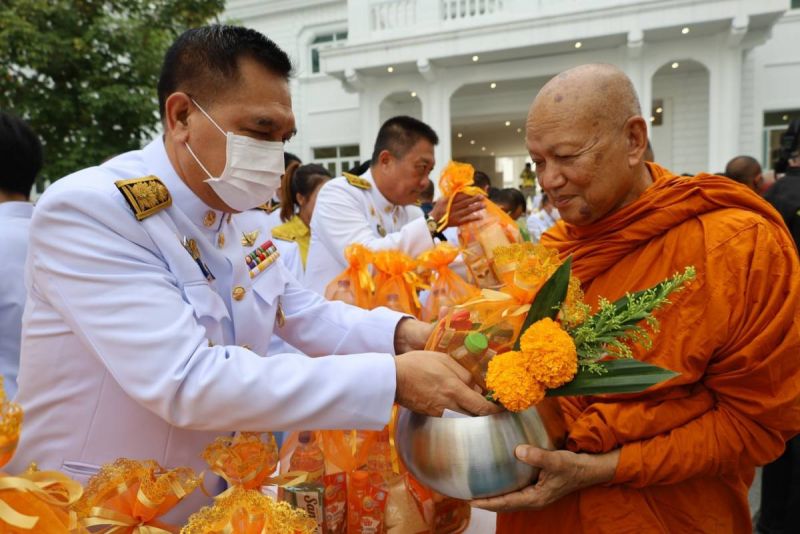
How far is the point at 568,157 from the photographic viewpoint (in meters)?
1.54

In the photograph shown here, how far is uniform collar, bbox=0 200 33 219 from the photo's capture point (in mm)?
2279

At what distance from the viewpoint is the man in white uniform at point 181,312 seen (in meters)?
1.14

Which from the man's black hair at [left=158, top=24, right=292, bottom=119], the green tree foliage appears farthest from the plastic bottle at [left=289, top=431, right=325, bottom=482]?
the green tree foliage

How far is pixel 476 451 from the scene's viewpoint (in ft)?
3.78

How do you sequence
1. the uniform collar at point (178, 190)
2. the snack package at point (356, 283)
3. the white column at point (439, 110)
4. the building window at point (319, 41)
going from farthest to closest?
the building window at point (319, 41) < the white column at point (439, 110) < the snack package at point (356, 283) < the uniform collar at point (178, 190)

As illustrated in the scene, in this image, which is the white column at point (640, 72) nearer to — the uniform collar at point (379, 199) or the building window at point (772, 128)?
the building window at point (772, 128)

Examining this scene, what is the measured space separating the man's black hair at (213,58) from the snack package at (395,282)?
1.27m

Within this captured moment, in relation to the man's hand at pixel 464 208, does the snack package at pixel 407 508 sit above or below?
below

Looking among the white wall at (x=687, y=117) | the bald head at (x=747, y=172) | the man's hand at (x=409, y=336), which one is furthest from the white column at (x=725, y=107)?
the man's hand at (x=409, y=336)

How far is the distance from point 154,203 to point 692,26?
12.7 metres

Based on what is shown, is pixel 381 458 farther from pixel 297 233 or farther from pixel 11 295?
pixel 297 233

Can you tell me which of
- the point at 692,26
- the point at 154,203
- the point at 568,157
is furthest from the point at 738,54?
the point at 154,203

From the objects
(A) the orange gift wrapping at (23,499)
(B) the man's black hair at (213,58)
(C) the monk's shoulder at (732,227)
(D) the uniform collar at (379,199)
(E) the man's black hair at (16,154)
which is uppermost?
(B) the man's black hair at (213,58)

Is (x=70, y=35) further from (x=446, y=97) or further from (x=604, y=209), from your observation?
(x=604, y=209)
